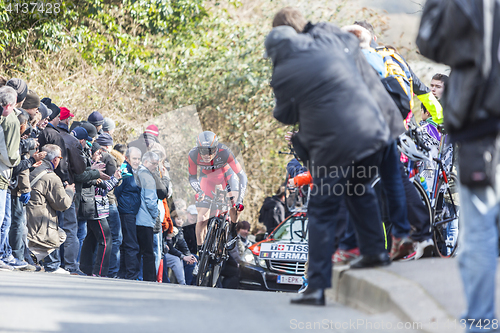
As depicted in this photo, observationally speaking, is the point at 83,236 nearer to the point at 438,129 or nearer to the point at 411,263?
the point at 438,129

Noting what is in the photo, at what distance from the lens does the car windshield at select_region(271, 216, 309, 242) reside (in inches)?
445

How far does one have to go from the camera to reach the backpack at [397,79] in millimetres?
5227

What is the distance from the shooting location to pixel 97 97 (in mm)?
17016

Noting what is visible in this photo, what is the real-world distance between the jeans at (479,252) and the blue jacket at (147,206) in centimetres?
672

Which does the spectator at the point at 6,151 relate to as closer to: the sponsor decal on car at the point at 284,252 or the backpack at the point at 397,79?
the backpack at the point at 397,79

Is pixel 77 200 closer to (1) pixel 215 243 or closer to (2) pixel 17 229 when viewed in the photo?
(2) pixel 17 229

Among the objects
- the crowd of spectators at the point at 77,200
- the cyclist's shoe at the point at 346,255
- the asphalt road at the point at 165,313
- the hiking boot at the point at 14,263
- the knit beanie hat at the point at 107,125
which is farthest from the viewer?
the knit beanie hat at the point at 107,125

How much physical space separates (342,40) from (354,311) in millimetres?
1799

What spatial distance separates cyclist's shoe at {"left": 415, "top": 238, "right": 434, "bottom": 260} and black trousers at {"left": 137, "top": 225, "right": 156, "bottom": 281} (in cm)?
504

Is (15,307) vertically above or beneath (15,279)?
above

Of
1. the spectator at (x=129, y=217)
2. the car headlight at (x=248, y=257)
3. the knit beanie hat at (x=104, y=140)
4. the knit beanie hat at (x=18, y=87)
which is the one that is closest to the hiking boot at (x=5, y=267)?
the knit beanie hat at (x=18, y=87)

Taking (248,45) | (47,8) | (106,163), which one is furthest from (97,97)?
(106,163)

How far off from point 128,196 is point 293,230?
3555 mm

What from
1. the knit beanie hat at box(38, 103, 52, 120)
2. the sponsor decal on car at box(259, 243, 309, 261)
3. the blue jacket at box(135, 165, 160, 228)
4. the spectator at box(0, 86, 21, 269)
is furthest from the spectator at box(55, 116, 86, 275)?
the sponsor decal on car at box(259, 243, 309, 261)
